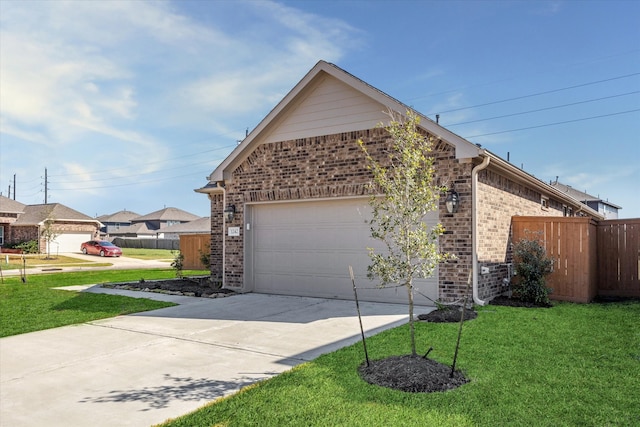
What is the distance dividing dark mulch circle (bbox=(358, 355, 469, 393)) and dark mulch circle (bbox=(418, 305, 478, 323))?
2822 millimetres

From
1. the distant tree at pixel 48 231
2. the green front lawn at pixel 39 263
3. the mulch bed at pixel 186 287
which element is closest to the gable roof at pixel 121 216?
the distant tree at pixel 48 231

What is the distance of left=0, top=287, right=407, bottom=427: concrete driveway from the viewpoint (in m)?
4.13

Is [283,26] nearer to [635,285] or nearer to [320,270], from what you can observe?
[320,270]

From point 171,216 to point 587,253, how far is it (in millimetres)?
66499

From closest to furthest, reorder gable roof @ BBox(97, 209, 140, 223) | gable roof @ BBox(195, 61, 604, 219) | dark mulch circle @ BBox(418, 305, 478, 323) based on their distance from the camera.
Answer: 1. dark mulch circle @ BBox(418, 305, 478, 323)
2. gable roof @ BBox(195, 61, 604, 219)
3. gable roof @ BBox(97, 209, 140, 223)

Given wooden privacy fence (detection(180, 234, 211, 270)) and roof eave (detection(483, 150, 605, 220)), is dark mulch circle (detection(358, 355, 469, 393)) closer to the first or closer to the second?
roof eave (detection(483, 150, 605, 220))

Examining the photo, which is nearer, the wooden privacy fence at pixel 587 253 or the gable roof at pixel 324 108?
the gable roof at pixel 324 108

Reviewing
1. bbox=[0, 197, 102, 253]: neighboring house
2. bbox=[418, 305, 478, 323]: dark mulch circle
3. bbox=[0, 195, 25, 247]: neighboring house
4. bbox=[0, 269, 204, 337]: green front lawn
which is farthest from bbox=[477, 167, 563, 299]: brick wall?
bbox=[0, 195, 25, 247]: neighboring house

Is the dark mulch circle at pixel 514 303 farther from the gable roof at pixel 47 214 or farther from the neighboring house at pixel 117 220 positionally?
the neighboring house at pixel 117 220

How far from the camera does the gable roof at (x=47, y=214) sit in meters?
37.9

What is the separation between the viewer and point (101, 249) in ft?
119

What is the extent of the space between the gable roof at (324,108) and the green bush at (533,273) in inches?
133

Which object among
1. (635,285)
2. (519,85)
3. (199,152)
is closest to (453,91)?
(519,85)

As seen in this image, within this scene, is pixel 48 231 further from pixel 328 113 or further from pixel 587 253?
pixel 587 253
